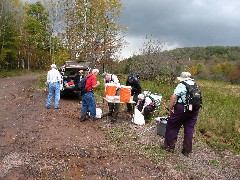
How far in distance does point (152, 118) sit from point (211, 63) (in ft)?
352

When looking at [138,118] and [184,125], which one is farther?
[138,118]

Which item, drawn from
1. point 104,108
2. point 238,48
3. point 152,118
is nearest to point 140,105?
point 152,118

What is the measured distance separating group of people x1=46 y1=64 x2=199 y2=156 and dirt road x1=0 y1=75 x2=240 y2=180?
0.40m

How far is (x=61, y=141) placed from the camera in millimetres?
9531

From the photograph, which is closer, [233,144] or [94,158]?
[94,158]

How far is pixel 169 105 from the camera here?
8.70 metres

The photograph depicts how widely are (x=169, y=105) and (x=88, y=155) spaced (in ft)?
8.06

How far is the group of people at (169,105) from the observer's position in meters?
8.62

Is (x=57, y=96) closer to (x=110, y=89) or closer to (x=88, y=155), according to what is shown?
(x=110, y=89)

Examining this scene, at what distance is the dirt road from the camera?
7.34 m

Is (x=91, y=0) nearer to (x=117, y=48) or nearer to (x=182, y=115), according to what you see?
(x=117, y=48)

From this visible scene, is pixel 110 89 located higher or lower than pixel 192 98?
lower

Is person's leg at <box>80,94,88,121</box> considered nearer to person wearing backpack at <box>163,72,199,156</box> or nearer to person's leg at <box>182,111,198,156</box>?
person wearing backpack at <box>163,72,199,156</box>

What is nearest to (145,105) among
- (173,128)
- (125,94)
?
(125,94)
